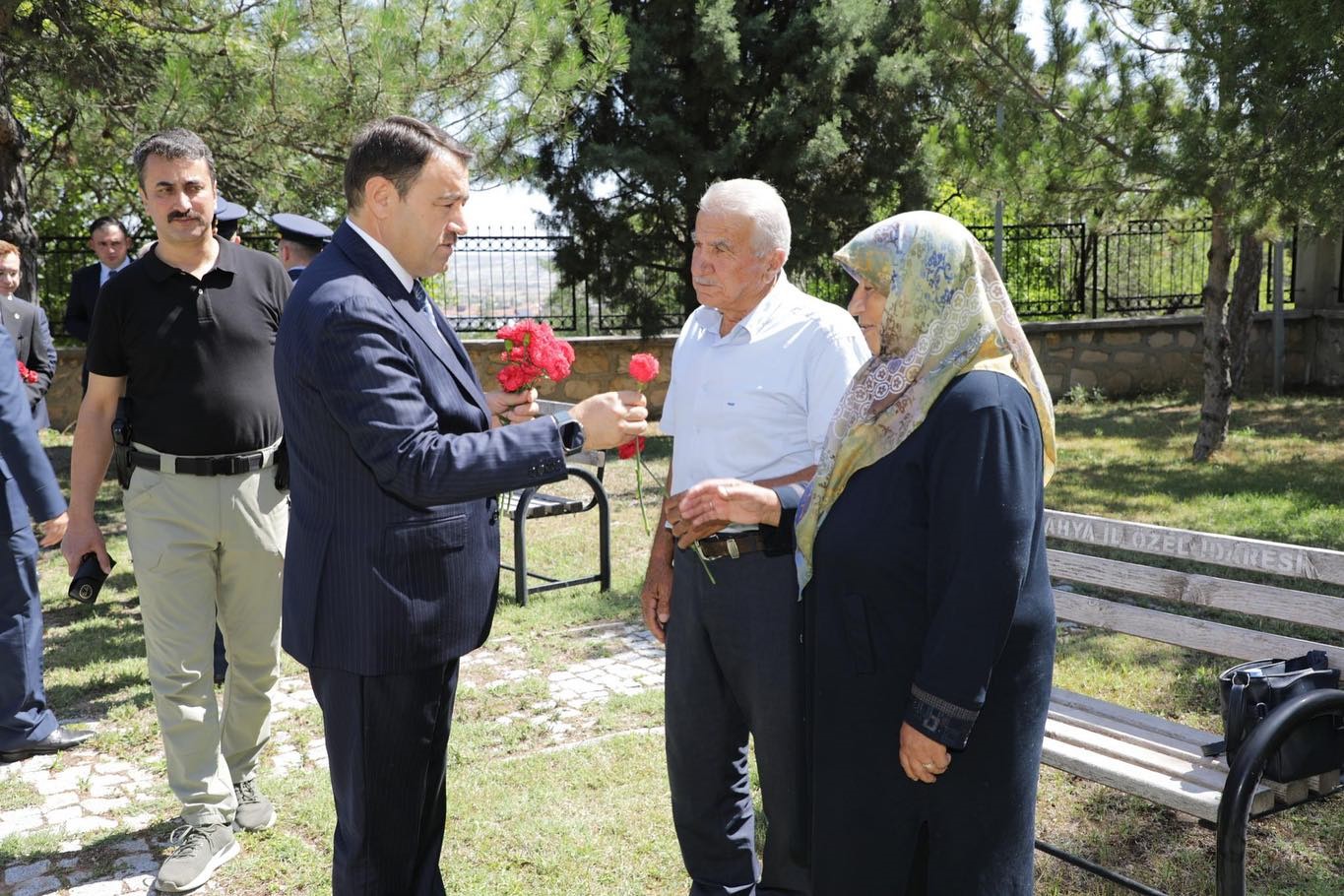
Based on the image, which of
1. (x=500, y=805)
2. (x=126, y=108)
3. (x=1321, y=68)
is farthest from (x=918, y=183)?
(x=500, y=805)

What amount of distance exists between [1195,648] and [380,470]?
2425mm

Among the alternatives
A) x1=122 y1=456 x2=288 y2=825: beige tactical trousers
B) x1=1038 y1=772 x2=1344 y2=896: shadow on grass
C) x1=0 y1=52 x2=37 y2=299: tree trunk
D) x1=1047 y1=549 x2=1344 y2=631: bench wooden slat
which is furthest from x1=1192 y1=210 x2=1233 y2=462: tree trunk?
x1=0 y1=52 x2=37 y2=299: tree trunk

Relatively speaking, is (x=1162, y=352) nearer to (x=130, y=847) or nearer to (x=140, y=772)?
(x=140, y=772)

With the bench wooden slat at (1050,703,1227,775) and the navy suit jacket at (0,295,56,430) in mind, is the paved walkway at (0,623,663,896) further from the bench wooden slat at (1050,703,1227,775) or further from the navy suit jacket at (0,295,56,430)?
the navy suit jacket at (0,295,56,430)

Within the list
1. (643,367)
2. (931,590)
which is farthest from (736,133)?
(931,590)

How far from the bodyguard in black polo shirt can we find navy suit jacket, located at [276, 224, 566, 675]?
1307 millimetres

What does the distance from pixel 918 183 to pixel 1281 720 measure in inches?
428

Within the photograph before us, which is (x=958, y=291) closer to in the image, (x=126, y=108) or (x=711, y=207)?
(x=711, y=207)

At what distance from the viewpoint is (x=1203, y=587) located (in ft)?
11.0

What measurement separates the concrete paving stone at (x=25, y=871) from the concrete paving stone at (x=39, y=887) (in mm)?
34

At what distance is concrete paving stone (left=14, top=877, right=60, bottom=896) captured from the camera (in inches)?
135

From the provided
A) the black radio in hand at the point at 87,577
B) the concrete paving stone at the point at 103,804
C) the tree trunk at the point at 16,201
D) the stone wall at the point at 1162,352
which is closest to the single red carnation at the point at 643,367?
the black radio in hand at the point at 87,577

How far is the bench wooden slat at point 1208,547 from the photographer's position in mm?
3008

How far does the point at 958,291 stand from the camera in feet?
6.99
